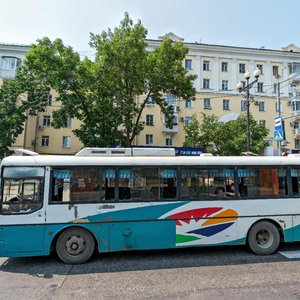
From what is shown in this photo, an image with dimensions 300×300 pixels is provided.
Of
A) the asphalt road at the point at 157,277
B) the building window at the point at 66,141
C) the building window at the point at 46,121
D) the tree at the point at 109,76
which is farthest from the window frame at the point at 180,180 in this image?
the building window at the point at 46,121

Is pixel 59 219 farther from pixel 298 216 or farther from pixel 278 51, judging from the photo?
pixel 278 51

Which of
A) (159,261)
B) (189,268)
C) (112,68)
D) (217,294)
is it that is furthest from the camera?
(112,68)

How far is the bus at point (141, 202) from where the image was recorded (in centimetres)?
566

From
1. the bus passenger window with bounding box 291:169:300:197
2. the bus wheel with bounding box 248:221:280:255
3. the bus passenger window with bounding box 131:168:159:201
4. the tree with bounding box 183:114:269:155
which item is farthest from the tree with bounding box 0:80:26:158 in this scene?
the bus passenger window with bounding box 291:169:300:197

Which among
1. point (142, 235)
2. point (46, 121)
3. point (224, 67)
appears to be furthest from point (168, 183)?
point (224, 67)

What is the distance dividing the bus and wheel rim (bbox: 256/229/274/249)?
0.02 m

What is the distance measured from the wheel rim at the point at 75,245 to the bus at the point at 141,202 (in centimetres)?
2

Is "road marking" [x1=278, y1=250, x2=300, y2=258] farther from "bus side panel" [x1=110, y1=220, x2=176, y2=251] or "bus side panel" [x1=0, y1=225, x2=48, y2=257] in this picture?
"bus side panel" [x1=0, y1=225, x2=48, y2=257]

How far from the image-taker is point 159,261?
231 inches

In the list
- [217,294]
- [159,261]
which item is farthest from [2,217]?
[217,294]

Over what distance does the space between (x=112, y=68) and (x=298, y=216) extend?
13.2 metres

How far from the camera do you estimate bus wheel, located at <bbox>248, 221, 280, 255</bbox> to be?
6.34m

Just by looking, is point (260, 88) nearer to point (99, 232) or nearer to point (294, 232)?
point (294, 232)

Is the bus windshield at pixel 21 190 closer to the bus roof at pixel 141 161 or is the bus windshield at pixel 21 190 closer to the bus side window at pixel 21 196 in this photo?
the bus side window at pixel 21 196
